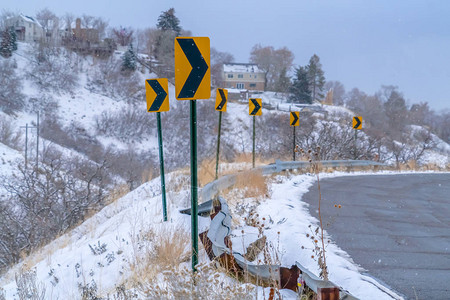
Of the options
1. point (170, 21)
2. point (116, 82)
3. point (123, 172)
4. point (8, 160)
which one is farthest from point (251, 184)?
point (116, 82)

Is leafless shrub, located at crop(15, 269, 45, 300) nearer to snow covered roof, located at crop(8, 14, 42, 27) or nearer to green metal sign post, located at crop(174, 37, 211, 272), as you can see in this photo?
green metal sign post, located at crop(174, 37, 211, 272)

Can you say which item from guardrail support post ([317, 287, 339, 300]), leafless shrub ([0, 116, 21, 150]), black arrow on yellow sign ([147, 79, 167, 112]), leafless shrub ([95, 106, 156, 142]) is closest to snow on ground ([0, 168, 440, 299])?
guardrail support post ([317, 287, 339, 300])

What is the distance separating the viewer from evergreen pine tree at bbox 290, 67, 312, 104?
210ft

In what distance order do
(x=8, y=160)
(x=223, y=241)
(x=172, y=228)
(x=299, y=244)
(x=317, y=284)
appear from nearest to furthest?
(x=317, y=284) < (x=223, y=241) < (x=299, y=244) < (x=172, y=228) < (x=8, y=160)

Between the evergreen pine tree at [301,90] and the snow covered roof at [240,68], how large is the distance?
12653 mm

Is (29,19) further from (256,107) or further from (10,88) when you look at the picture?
(256,107)

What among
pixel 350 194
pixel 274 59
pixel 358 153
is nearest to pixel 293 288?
pixel 350 194

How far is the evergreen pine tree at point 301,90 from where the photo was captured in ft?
210

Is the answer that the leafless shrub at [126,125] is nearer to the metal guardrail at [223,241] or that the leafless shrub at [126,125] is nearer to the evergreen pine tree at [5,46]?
the evergreen pine tree at [5,46]

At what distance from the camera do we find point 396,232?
695cm

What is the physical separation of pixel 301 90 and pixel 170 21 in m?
21.0

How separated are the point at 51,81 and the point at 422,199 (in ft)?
197

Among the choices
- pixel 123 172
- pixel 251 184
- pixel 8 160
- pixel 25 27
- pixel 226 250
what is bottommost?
pixel 123 172

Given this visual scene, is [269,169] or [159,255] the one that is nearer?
[159,255]
